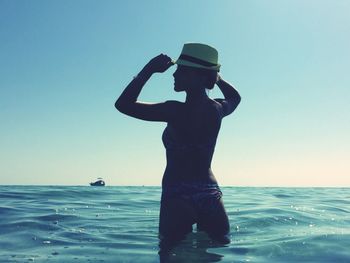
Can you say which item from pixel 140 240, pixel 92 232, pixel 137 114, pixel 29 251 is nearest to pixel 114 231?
pixel 92 232

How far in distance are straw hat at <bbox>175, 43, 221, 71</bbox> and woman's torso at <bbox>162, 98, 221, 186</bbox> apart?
1.56 ft

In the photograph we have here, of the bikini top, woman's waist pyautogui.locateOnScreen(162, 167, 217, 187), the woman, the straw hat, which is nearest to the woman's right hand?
the woman

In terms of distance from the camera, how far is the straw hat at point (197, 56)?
4953 millimetres

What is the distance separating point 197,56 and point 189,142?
1059mm

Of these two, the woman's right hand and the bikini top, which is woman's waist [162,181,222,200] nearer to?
the bikini top

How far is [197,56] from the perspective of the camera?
495 centimetres

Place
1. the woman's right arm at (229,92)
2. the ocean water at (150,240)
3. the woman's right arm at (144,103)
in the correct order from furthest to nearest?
the woman's right arm at (229,92) < the ocean water at (150,240) < the woman's right arm at (144,103)

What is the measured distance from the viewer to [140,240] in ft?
20.7

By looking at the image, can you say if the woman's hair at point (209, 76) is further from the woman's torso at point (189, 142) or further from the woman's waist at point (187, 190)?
the woman's waist at point (187, 190)

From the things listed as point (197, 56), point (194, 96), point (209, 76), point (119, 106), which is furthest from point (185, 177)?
point (197, 56)

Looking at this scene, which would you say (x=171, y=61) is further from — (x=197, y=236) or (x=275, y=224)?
(x=275, y=224)

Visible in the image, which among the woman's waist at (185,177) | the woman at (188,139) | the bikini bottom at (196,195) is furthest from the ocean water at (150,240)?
the woman's waist at (185,177)

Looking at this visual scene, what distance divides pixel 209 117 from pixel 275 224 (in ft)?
13.3

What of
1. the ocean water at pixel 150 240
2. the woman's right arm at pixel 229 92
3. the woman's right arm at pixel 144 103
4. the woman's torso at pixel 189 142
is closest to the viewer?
the woman's right arm at pixel 144 103
